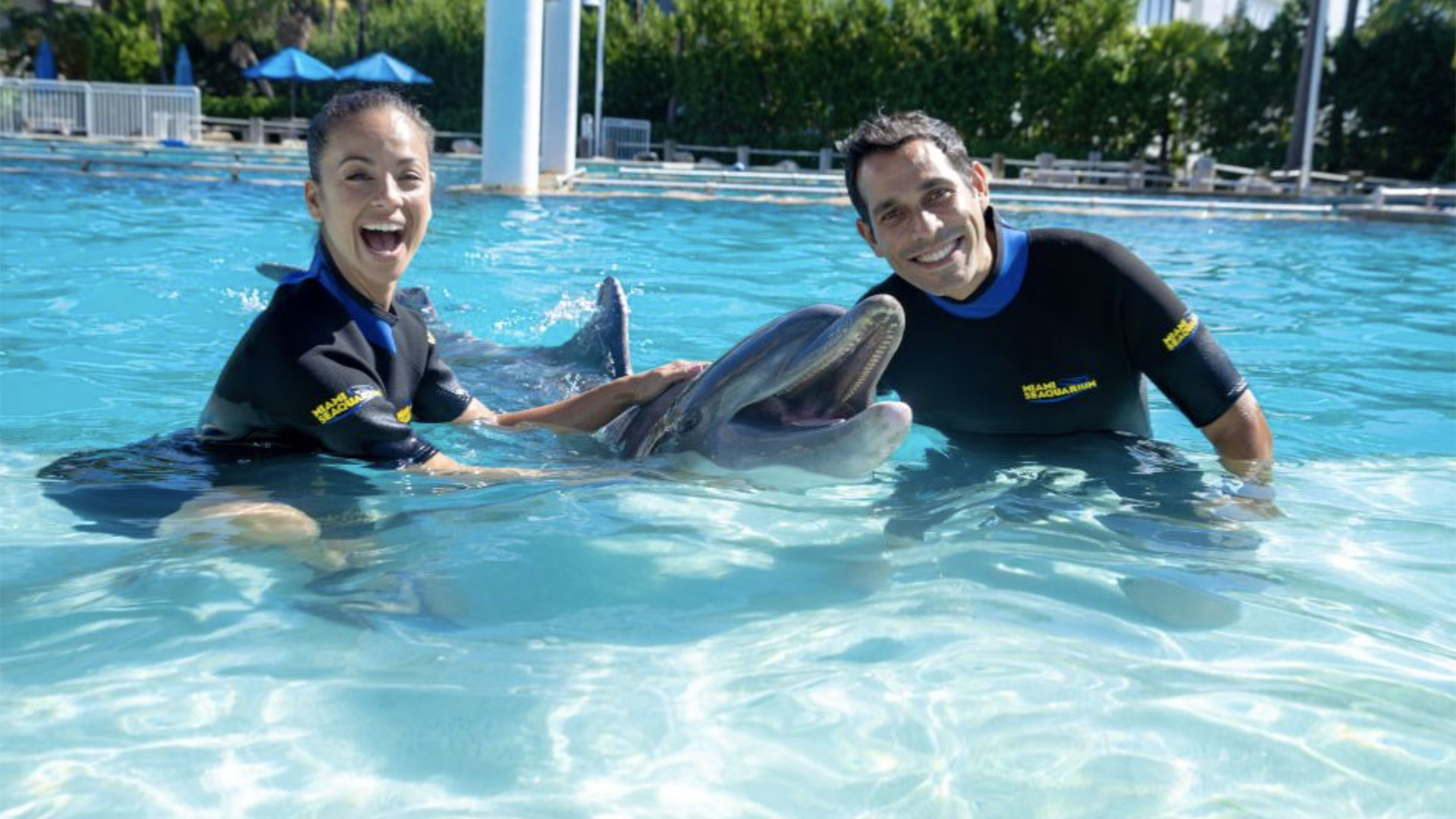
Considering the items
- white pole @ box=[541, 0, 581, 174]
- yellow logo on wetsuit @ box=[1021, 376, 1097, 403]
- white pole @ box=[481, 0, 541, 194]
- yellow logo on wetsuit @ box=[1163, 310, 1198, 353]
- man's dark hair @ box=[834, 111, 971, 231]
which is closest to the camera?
man's dark hair @ box=[834, 111, 971, 231]

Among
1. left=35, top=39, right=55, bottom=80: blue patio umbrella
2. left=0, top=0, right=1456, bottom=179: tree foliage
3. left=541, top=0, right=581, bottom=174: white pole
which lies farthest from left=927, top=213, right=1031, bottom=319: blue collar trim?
left=35, top=39, right=55, bottom=80: blue patio umbrella

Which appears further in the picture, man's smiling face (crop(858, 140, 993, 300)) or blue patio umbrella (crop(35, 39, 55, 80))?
blue patio umbrella (crop(35, 39, 55, 80))

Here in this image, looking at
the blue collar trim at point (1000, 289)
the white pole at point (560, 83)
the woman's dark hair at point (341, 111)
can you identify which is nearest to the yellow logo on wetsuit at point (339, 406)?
the woman's dark hair at point (341, 111)

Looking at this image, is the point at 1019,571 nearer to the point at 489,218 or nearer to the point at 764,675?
the point at 764,675

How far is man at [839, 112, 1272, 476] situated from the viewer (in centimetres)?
335

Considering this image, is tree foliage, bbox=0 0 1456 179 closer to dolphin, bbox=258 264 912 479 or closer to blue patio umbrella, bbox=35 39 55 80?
blue patio umbrella, bbox=35 39 55 80

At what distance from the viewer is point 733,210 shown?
14.3m

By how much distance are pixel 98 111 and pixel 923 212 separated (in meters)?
24.5

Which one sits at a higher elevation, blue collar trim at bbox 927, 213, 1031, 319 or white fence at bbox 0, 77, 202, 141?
white fence at bbox 0, 77, 202, 141

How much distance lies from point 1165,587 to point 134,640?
1.96 metres

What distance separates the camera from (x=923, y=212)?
130 inches

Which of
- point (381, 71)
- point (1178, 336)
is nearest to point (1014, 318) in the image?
Result: point (1178, 336)

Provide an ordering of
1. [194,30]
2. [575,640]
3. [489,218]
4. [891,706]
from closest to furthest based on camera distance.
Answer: [891,706]
[575,640]
[489,218]
[194,30]

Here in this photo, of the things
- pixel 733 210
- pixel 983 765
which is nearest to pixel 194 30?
pixel 733 210
